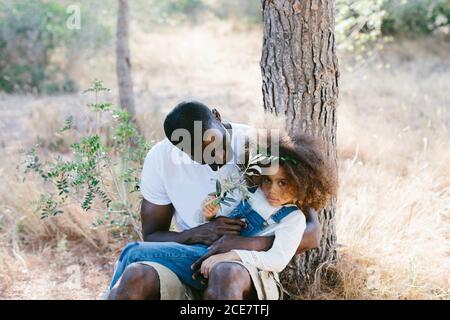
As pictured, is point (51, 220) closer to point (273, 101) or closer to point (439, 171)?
point (273, 101)

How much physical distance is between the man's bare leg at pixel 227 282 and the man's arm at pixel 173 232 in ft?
0.77

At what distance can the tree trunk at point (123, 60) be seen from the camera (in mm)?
5805

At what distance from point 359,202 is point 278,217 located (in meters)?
1.44

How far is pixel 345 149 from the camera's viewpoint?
5262 mm

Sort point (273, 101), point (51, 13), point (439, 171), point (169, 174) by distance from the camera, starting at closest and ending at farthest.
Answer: point (169, 174), point (273, 101), point (439, 171), point (51, 13)

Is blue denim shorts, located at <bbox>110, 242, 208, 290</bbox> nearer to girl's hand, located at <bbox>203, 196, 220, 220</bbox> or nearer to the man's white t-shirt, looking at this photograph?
girl's hand, located at <bbox>203, 196, 220, 220</bbox>

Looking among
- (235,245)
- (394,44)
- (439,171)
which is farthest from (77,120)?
(394,44)

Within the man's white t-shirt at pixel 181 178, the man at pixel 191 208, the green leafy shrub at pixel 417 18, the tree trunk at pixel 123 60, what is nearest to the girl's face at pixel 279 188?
the man at pixel 191 208

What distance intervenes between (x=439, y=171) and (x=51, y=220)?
278cm

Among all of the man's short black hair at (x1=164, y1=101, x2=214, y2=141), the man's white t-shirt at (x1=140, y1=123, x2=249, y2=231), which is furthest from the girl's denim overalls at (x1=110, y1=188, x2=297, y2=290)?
the man's short black hair at (x1=164, y1=101, x2=214, y2=141)

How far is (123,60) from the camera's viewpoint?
5883 mm

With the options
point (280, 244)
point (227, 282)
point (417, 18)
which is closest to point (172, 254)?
point (227, 282)

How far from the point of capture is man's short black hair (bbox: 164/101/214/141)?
2.53 m

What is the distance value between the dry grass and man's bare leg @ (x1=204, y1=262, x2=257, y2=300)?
805 millimetres
